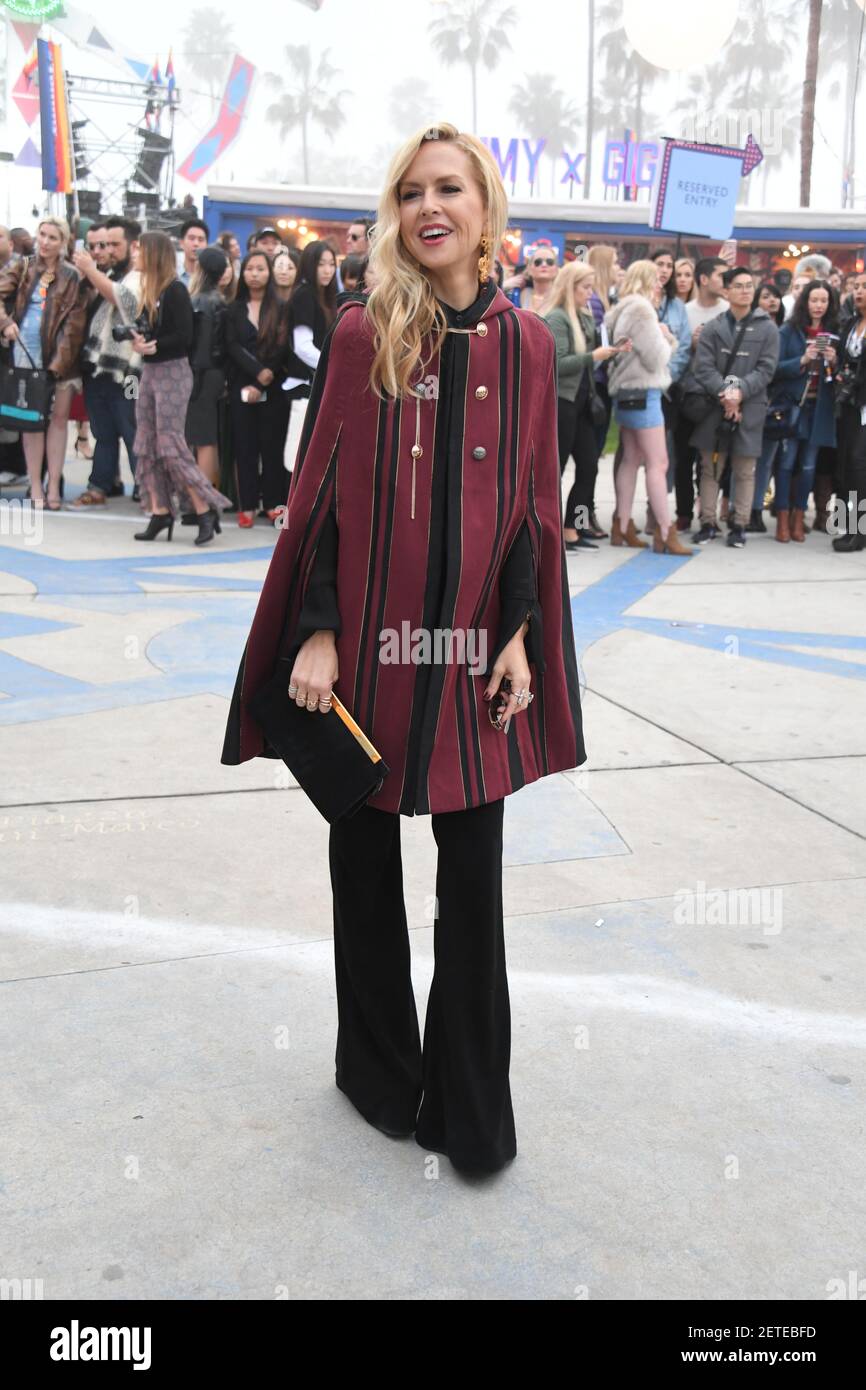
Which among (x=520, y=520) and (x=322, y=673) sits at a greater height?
(x=520, y=520)

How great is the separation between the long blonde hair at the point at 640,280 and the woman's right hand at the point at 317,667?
737 centimetres

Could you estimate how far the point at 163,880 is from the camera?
378 centimetres

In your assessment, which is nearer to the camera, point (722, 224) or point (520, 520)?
point (520, 520)

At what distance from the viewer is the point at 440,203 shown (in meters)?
2.31

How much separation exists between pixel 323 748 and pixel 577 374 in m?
7.03

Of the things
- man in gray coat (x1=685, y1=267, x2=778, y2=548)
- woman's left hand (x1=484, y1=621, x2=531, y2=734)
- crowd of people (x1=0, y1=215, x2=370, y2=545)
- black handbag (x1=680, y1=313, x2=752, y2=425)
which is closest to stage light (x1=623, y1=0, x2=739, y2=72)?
man in gray coat (x1=685, y1=267, x2=778, y2=548)

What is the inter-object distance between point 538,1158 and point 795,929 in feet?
4.30

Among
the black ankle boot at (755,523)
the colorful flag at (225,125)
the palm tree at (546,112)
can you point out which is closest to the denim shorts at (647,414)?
the black ankle boot at (755,523)

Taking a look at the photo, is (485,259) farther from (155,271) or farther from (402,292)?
(155,271)

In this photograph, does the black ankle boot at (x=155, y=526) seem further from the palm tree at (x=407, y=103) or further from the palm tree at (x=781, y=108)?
the palm tree at (x=407, y=103)

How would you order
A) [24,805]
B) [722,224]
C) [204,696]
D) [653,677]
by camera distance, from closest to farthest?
1. [24,805]
2. [204,696]
3. [653,677]
4. [722,224]
